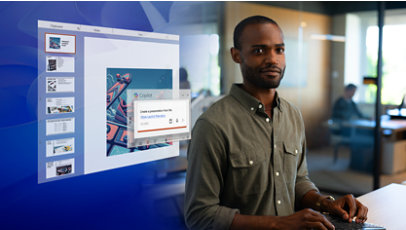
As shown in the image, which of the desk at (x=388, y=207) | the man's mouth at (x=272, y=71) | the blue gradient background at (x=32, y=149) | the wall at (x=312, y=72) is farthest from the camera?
the wall at (x=312, y=72)

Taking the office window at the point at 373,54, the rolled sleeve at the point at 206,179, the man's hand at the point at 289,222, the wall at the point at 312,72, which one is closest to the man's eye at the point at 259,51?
the rolled sleeve at the point at 206,179

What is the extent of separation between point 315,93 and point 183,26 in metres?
2.21

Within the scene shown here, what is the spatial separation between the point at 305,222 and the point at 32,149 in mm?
1517

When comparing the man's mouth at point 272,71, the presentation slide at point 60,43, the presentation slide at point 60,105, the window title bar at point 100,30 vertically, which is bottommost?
the presentation slide at point 60,105

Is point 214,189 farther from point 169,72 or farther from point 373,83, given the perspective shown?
point 373,83

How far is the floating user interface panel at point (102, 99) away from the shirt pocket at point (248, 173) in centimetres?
122

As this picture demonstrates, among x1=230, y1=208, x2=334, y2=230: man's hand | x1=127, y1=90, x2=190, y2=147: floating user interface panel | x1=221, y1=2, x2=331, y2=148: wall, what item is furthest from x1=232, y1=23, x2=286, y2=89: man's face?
x1=221, y1=2, x2=331, y2=148: wall

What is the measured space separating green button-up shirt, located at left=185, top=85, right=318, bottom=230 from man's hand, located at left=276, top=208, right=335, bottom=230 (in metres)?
0.16

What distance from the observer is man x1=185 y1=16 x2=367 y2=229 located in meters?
1.44

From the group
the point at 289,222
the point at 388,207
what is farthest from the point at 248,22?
the point at 388,207

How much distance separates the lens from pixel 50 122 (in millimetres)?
2299

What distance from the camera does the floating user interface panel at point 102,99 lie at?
2.30 meters

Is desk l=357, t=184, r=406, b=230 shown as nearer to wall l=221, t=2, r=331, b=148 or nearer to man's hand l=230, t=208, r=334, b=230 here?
man's hand l=230, t=208, r=334, b=230

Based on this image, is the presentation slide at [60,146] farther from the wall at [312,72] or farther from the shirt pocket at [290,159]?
the wall at [312,72]
